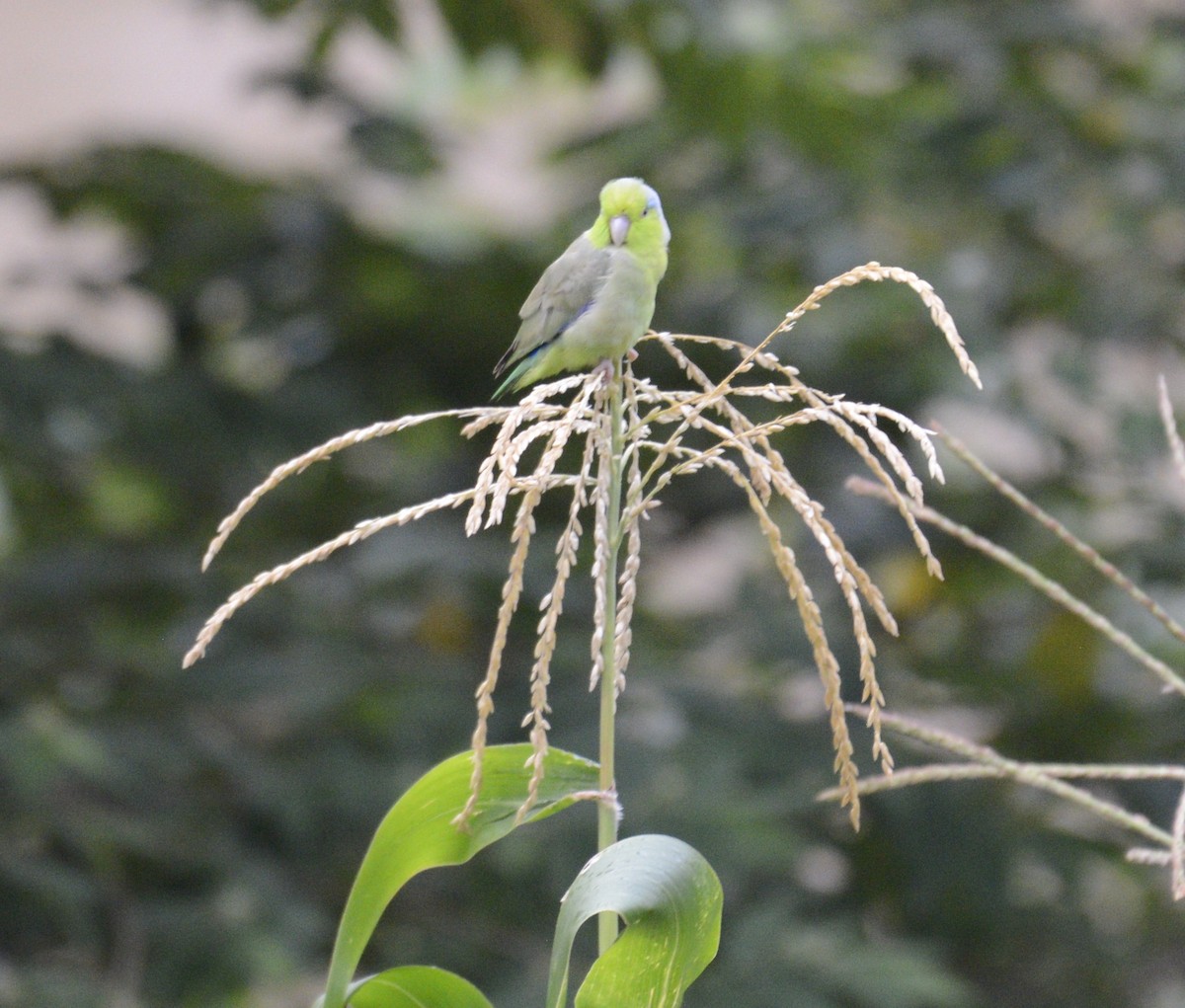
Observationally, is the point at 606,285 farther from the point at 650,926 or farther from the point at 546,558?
the point at 546,558

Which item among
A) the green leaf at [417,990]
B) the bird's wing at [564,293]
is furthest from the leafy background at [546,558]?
the green leaf at [417,990]

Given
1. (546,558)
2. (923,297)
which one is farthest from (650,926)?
(546,558)

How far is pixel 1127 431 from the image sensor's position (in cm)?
242

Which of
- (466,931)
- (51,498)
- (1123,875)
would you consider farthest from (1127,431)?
(51,498)

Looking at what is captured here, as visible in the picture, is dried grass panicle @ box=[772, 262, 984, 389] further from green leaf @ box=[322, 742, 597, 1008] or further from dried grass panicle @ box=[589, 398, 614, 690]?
green leaf @ box=[322, 742, 597, 1008]

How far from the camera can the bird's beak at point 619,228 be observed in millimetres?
948

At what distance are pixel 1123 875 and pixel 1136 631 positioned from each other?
1.77 feet

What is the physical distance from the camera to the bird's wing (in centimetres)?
98

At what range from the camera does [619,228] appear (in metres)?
0.95

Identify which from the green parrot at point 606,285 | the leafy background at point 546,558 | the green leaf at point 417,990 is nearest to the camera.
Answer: the green leaf at point 417,990

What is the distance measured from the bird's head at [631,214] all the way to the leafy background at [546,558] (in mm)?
1191

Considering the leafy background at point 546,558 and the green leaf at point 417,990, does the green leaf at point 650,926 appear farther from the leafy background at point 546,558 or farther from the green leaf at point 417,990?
the leafy background at point 546,558

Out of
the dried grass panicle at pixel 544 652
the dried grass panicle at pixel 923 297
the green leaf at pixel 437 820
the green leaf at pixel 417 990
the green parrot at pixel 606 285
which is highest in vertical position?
the green parrot at pixel 606 285

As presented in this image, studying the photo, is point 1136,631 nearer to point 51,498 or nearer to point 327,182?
point 327,182
